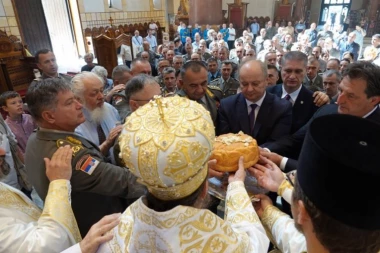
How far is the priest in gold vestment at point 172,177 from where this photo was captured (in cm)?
101

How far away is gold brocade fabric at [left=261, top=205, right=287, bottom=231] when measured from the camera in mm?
1566

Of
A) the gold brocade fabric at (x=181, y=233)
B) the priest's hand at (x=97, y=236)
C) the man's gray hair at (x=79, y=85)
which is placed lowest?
the priest's hand at (x=97, y=236)

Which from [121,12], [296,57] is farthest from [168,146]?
[121,12]

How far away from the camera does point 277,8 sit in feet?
71.9

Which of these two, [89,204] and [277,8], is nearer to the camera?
[89,204]

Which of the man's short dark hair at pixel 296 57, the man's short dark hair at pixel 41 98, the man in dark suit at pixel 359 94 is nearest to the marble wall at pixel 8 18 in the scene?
the man's short dark hair at pixel 41 98

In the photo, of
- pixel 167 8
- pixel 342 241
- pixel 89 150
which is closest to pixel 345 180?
pixel 342 241

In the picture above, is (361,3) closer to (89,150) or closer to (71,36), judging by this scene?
(71,36)

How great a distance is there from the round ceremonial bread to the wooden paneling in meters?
13.1

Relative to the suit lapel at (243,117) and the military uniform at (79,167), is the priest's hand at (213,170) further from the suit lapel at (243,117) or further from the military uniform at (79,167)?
the suit lapel at (243,117)

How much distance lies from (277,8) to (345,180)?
963 inches

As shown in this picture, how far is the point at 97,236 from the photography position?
142 centimetres

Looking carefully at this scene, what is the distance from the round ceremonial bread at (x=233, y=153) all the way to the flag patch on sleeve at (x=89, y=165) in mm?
844

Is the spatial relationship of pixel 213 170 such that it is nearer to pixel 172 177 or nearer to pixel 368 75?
pixel 172 177
